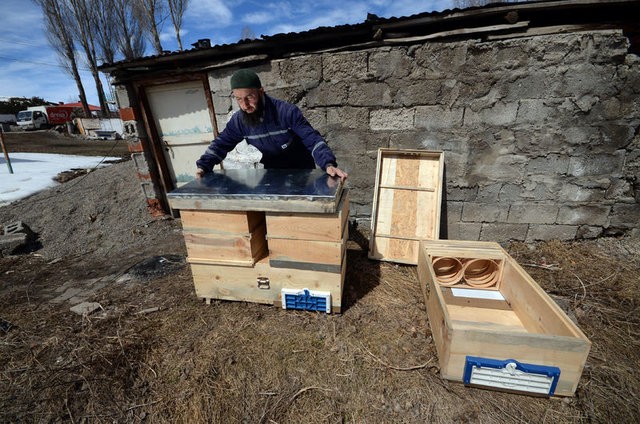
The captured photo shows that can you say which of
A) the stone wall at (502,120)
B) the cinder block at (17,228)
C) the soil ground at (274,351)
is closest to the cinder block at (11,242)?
the cinder block at (17,228)

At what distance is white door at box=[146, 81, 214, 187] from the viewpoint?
467 cm

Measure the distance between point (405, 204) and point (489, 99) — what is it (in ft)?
5.19

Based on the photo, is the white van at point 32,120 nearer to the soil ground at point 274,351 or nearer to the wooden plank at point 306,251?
the soil ground at point 274,351

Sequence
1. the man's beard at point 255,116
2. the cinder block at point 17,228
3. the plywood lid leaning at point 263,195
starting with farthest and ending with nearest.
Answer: the cinder block at point 17,228 → the man's beard at point 255,116 → the plywood lid leaning at point 263,195

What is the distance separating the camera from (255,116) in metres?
2.78

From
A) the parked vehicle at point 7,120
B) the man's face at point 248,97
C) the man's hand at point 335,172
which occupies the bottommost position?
the man's hand at point 335,172

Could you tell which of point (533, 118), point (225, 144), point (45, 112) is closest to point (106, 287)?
point (225, 144)

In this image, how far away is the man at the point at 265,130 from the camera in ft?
8.44

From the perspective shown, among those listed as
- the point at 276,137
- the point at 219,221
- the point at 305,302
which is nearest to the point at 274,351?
the point at 305,302

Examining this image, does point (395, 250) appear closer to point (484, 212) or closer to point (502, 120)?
point (484, 212)

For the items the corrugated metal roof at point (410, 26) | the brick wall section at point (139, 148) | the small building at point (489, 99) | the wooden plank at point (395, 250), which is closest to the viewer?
the corrugated metal roof at point (410, 26)

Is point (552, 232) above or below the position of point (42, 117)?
below

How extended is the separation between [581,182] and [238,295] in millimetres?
4288

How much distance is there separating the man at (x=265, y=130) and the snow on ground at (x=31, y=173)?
20.7ft
